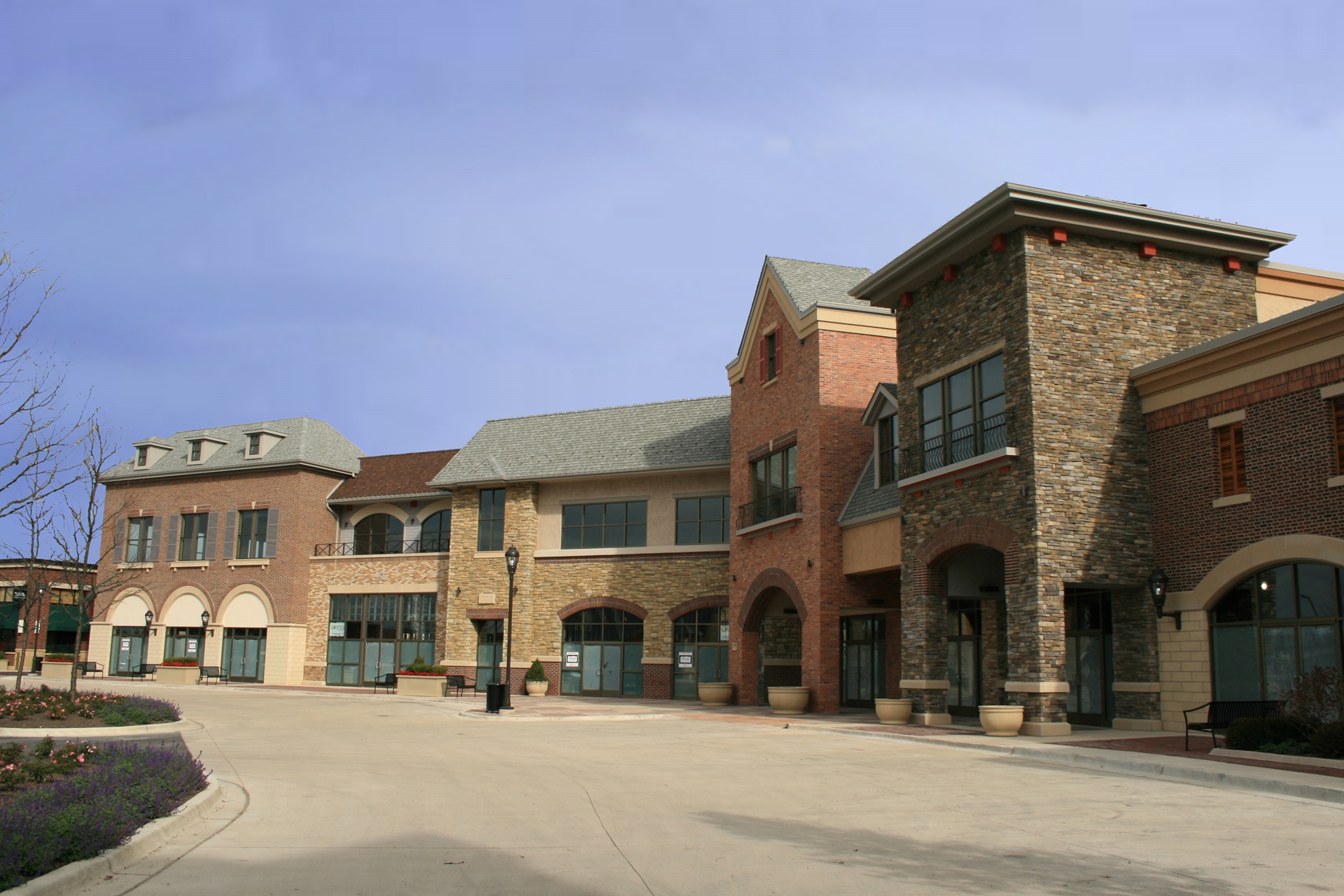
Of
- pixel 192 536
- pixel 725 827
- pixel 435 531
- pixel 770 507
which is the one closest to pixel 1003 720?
pixel 725 827

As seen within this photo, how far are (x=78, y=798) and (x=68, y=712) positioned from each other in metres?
13.1

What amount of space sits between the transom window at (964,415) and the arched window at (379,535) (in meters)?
27.9

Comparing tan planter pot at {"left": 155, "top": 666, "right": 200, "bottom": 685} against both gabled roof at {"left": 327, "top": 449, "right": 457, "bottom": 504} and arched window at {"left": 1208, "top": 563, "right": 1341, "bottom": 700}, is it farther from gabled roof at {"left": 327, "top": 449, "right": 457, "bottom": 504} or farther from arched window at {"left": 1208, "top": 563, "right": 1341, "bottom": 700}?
arched window at {"left": 1208, "top": 563, "right": 1341, "bottom": 700}

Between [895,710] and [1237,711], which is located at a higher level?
[1237,711]

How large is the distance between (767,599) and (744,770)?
17.5 meters

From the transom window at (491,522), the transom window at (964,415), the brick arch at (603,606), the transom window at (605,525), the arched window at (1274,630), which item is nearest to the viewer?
the arched window at (1274,630)

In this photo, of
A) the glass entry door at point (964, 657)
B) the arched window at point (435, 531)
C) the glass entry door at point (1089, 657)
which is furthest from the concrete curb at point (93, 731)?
the arched window at point (435, 531)

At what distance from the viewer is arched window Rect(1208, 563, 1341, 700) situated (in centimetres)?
1720

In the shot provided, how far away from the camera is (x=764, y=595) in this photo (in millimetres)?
32125

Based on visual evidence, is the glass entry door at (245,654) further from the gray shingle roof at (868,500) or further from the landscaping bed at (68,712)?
the gray shingle roof at (868,500)

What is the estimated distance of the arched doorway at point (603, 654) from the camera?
126ft

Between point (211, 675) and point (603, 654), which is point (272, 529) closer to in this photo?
point (211, 675)

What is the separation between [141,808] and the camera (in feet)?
31.0

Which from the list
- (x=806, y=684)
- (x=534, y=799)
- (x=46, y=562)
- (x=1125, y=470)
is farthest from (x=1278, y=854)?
(x=46, y=562)
